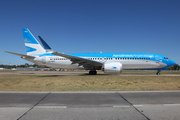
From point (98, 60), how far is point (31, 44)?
38.0ft

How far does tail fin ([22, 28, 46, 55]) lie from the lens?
78.1 feet

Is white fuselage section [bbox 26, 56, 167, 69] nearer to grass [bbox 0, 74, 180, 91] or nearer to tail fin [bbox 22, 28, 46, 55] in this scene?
tail fin [bbox 22, 28, 46, 55]

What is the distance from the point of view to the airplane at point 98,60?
20.7 meters

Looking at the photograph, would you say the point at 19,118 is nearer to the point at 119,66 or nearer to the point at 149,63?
the point at 119,66

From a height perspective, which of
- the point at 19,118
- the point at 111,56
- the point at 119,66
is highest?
the point at 111,56

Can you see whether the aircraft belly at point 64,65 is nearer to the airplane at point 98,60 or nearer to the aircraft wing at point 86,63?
the airplane at point 98,60

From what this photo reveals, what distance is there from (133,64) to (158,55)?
4278 millimetres

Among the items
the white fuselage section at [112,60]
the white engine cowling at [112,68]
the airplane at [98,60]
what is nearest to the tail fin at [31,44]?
the airplane at [98,60]

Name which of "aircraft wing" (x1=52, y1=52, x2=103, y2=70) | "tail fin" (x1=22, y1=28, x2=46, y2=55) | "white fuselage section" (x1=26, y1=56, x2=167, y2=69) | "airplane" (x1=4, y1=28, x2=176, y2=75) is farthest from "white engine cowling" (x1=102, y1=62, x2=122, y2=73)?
"tail fin" (x1=22, y1=28, x2=46, y2=55)

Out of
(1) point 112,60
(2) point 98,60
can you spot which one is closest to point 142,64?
(1) point 112,60

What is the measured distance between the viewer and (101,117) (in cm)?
409

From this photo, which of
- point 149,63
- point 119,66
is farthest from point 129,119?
point 149,63

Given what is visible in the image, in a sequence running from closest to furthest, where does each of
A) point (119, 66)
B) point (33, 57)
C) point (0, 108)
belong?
point (0, 108)
point (119, 66)
point (33, 57)

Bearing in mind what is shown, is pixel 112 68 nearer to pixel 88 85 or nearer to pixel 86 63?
pixel 86 63
